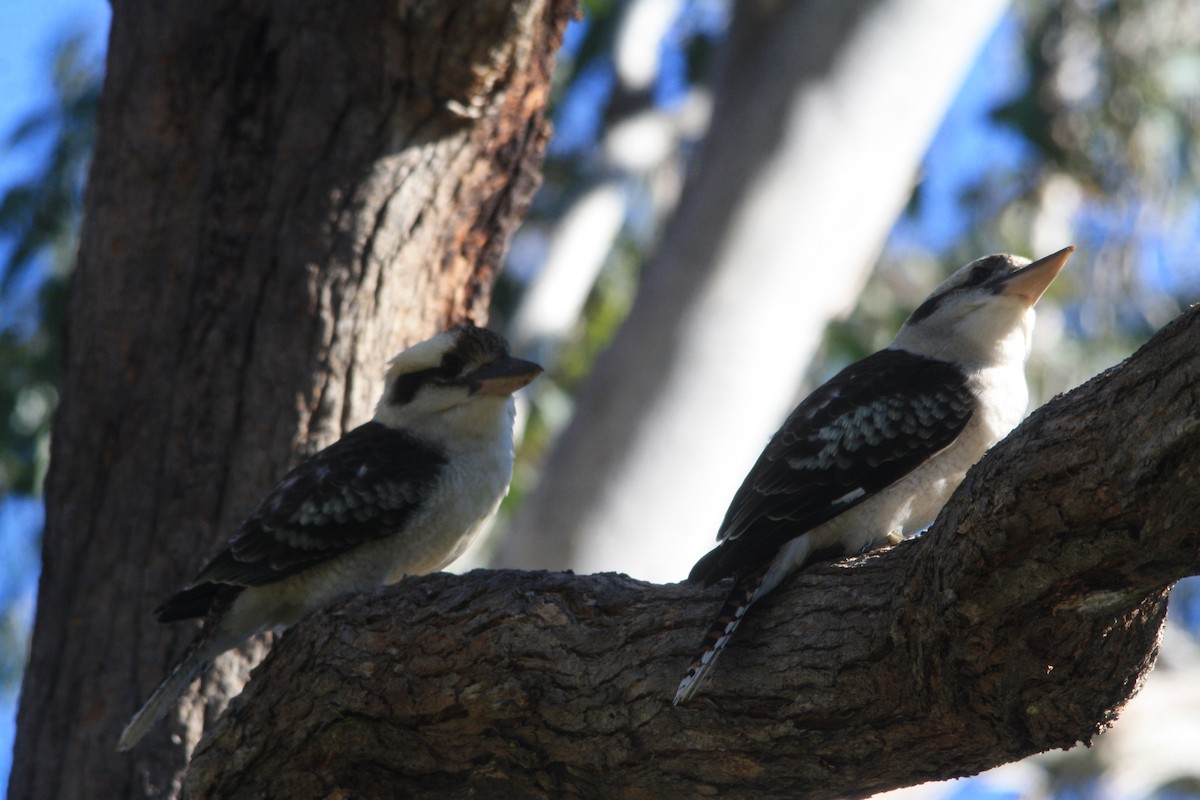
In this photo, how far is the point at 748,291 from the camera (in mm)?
6320

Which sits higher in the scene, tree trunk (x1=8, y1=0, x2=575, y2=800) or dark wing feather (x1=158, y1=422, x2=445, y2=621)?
tree trunk (x1=8, y1=0, x2=575, y2=800)

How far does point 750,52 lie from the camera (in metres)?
6.79

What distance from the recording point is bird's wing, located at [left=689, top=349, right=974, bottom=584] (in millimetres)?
2852

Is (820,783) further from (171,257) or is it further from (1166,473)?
(171,257)

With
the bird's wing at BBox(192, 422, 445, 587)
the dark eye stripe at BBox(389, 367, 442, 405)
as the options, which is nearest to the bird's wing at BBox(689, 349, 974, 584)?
the bird's wing at BBox(192, 422, 445, 587)

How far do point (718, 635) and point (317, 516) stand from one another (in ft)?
3.80

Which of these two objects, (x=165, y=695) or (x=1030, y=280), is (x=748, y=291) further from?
(x=165, y=695)

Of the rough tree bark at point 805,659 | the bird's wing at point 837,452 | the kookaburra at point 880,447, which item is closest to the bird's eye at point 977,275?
the kookaburra at point 880,447

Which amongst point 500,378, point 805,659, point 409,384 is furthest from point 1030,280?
point 409,384

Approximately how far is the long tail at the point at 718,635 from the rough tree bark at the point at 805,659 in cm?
5

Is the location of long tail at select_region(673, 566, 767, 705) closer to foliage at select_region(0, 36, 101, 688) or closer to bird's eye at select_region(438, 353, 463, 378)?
bird's eye at select_region(438, 353, 463, 378)

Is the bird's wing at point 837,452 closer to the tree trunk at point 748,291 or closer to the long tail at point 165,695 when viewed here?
the long tail at point 165,695

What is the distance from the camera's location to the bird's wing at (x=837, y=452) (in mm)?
2852

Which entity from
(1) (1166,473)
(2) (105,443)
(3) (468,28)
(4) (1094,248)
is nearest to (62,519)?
(2) (105,443)
